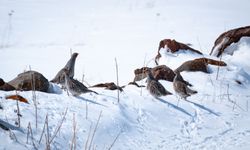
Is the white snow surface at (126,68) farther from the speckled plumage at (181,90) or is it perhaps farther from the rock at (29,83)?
the rock at (29,83)

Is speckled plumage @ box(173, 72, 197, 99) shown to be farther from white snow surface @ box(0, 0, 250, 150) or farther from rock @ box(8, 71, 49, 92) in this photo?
rock @ box(8, 71, 49, 92)

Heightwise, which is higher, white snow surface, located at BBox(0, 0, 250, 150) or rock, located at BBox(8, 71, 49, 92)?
rock, located at BBox(8, 71, 49, 92)

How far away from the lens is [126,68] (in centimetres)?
1120

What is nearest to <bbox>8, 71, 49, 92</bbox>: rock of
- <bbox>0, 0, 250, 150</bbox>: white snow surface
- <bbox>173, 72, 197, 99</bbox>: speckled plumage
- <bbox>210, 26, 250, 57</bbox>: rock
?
<bbox>0, 0, 250, 150</bbox>: white snow surface

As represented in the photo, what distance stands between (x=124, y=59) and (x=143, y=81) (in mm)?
4229

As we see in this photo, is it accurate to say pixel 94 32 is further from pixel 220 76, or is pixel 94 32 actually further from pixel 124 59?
pixel 220 76

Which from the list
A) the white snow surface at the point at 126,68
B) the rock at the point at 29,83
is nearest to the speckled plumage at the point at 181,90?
the white snow surface at the point at 126,68

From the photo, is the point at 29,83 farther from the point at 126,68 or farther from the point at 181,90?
the point at 126,68

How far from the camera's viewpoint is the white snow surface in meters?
5.11

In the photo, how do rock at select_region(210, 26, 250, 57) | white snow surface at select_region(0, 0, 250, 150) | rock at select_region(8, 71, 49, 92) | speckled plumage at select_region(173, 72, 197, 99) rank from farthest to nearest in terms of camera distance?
rock at select_region(210, 26, 250, 57)
rock at select_region(8, 71, 49, 92)
speckled plumage at select_region(173, 72, 197, 99)
white snow surface at select_region(0, 0, 250, 150)

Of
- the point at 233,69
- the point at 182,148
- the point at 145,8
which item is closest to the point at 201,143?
the point at 182,148

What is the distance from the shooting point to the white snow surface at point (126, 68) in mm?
5109

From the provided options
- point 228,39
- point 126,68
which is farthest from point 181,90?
point 126,68

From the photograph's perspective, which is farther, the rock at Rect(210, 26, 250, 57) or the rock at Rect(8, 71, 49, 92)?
the rock at Rect(210, 26, 250, 57)
